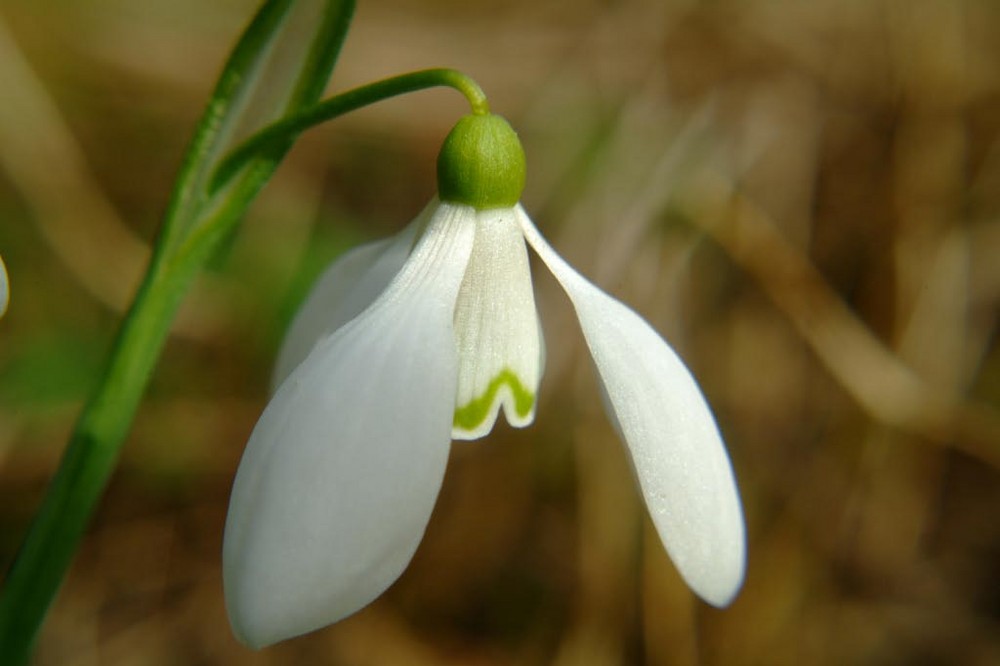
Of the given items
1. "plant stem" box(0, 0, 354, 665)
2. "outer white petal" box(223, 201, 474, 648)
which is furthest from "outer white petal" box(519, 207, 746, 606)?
"plant stem" box(0, 0, 354, 665)

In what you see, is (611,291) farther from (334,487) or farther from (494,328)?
(334,487)

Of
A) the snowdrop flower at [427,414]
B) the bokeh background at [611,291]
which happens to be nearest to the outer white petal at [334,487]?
the snowdrop flower at [427,414]

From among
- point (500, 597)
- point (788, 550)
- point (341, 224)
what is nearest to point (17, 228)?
point (341, 224)

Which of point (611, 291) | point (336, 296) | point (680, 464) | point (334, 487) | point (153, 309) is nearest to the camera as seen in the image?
point (334, 487)

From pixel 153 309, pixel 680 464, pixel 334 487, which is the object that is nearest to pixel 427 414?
pixel 334 487

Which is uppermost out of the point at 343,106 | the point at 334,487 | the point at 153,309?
the point at 343,106

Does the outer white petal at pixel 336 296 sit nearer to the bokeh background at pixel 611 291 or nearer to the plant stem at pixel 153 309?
the plant stem at pixel 153 309
